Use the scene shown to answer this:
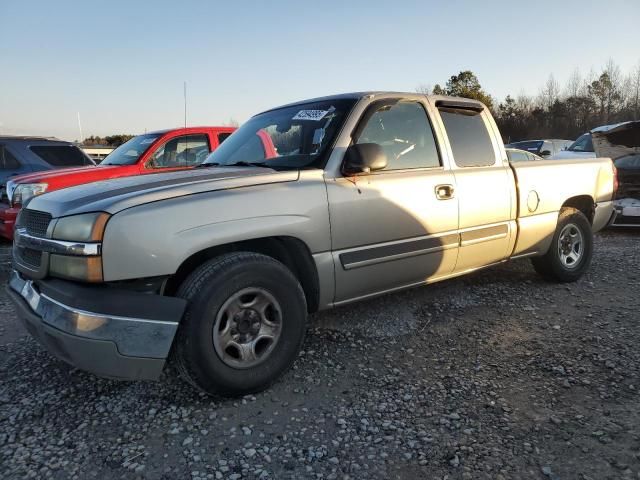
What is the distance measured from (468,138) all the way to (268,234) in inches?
87.0

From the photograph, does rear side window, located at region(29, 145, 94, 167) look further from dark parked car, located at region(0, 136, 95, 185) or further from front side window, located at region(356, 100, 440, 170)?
front side window, located at region(356, 100, 440, 170)

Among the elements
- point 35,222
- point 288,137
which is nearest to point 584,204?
point 288,137

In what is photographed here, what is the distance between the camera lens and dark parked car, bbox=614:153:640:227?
7.46 meters

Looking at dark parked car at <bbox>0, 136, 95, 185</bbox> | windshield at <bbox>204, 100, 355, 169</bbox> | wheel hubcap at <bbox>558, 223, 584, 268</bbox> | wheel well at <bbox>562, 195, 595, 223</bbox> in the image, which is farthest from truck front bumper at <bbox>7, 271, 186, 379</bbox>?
dark parked car at <bbox>0, 136, 95, 185</bbox>

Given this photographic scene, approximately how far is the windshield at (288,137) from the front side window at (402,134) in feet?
0.76

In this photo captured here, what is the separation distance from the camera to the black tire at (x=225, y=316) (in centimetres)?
248

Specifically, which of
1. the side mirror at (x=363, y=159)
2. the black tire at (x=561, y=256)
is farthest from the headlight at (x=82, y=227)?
the black tire at (x=561, y=256)

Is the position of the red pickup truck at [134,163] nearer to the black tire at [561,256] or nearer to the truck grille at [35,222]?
the truck grille at [35,222]

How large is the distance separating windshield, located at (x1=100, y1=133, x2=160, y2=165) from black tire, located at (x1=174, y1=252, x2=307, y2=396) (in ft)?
15.0

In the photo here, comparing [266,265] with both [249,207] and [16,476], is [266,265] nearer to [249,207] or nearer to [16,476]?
[249,207]

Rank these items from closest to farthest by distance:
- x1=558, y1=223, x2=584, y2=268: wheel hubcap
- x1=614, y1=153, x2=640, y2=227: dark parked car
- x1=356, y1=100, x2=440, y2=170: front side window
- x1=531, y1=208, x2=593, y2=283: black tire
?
1. x1=356, y1=100, x2=440, y2=170: front side window
2. x1=531, y1=208, x2=593, y2=283: black tire
3. x1=558, y1=223, x2=584, y2=268: wheel hubcap
4. x1=614, y1=153, x2=640, y2=227: dark parked car

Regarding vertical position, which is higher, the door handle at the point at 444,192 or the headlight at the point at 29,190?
the door handle at the point at 444,192

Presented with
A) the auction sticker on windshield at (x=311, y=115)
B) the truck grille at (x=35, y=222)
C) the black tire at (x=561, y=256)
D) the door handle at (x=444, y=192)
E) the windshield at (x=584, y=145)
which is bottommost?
the black tire at (x=561, y=256)

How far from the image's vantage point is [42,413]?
2639 mm
